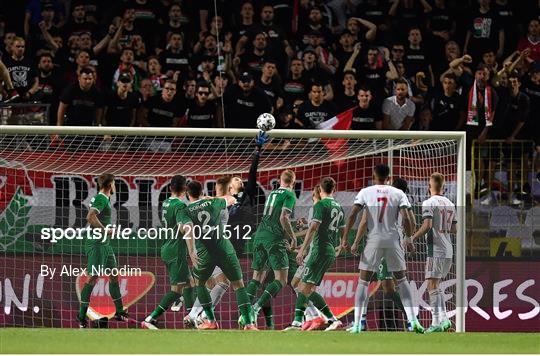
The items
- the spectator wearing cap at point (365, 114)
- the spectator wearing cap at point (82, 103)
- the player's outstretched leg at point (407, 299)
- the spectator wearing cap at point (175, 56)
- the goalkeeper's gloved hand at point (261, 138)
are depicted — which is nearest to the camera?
the goalkeeper's gloved hand at point (261, 138)

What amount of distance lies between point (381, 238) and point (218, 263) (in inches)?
63.5

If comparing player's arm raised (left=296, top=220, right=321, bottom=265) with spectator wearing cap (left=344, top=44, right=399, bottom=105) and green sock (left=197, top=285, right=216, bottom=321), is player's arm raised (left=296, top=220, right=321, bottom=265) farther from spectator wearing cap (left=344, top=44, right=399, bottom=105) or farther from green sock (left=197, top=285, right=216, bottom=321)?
spectator wearing cap (left=344, top=44, right=399, bottom=105)

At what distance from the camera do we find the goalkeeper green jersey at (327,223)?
1445 cm

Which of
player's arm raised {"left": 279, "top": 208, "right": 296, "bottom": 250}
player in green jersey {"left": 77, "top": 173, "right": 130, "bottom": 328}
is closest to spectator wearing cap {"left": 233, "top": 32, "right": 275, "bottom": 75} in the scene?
player's arm raised {"left": 279, "top": 208, "right": 296, "bottom": 250}

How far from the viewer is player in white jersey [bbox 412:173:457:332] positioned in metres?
14.6

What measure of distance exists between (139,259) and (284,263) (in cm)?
143

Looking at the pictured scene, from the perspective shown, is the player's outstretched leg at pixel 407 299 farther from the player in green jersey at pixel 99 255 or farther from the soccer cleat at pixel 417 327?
the player in green jersey at pixel 99 255

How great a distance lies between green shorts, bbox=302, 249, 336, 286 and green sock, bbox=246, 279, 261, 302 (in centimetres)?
46

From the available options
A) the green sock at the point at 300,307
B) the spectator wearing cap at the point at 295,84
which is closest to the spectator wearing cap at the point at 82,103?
the spectator wearing cap at the point at 295,84

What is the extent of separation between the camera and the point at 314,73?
19.6 m

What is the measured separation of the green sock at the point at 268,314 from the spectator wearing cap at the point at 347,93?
16.0 ft

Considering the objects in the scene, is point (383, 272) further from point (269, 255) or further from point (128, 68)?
point (128, 68)

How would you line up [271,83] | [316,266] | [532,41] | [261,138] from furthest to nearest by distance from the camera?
[532,41] < [271,83] < [316,266] < [261,138]

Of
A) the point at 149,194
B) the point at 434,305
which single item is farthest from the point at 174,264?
the point at 434,305
